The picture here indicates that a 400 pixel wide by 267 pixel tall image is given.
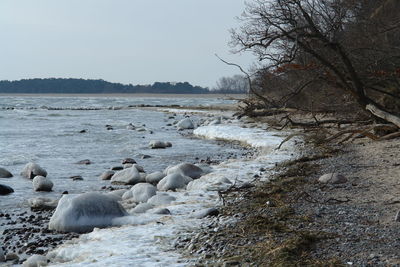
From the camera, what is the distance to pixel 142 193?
682cm

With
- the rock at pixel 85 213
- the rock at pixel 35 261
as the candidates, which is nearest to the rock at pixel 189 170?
the rock at pixel 85 213

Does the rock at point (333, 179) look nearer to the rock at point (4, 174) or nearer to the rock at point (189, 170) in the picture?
the rock at point (189, 170)

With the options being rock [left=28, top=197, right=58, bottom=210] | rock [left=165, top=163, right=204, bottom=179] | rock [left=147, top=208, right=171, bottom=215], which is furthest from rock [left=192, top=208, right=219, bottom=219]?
rock [left=165, top=163, right=204, bottom=179]

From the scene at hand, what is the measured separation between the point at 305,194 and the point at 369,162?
8.14ft

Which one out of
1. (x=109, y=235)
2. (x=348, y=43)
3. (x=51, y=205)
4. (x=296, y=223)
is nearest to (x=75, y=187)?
(x=51, y=205)

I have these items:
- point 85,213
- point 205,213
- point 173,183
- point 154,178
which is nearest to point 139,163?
point 154,178

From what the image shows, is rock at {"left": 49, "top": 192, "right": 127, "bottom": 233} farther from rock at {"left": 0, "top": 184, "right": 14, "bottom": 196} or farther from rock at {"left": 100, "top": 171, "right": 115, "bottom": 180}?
rock at {"left": 100, "top": 171, "right": 115, "bottom": 180}

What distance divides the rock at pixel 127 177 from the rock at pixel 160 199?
2122 millimetres

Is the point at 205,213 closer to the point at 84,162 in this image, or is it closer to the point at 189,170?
the point at 189,170

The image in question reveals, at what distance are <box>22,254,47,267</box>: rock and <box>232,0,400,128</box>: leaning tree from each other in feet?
16.5

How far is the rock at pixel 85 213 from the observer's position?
536 centimetres

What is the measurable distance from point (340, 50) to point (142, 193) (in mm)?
4465

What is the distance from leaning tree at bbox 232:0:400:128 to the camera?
8508 millimetres

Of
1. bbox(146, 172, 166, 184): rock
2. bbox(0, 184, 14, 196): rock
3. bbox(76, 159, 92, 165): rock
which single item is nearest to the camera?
bbox(0, 184, 14, 196): rock
